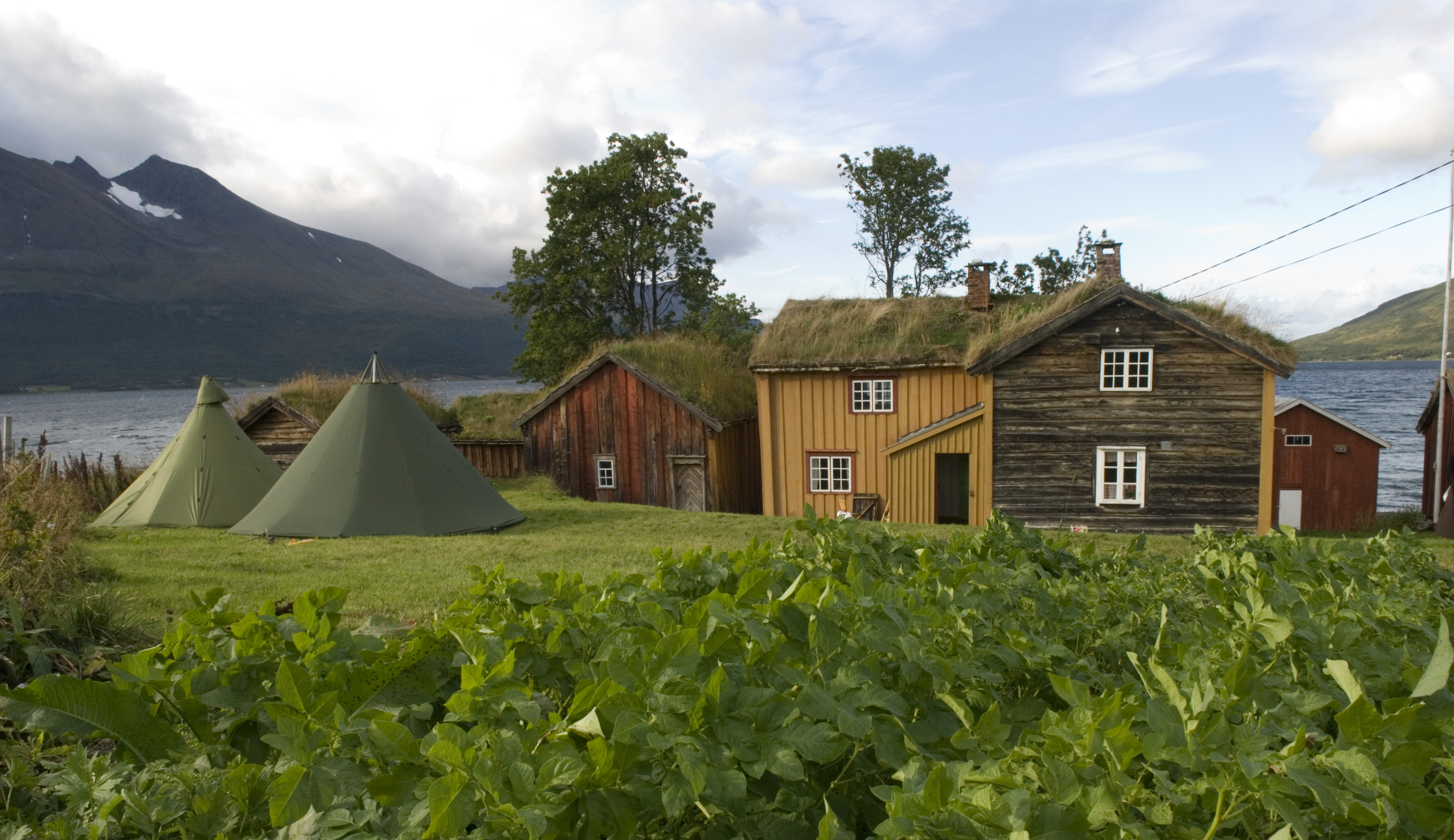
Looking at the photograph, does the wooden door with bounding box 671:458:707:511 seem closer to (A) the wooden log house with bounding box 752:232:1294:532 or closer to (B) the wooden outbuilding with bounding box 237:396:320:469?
(A) the wooden log house with bounding box 752:232:1294:532

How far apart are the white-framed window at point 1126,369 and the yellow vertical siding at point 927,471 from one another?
2953mm

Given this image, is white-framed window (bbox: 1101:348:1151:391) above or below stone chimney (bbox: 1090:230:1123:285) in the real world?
below

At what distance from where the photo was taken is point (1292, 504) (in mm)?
32094

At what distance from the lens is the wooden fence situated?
2633 centimetres

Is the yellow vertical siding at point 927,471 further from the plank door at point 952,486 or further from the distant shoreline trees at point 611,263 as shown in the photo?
the distant shoreline trees at point 611,263

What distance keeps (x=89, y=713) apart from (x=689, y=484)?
21.9 m

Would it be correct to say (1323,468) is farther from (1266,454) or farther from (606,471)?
(606,471)

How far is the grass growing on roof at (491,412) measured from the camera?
94.9 feet

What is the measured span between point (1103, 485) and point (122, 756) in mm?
19714

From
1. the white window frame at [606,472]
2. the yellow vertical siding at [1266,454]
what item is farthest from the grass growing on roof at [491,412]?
the yellow vertical siding at [1266,454]

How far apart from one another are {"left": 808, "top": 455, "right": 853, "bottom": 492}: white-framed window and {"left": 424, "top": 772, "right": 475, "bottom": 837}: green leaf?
2136 centimetres

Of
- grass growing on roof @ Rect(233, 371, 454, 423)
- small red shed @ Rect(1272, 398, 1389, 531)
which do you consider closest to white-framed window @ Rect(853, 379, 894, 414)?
grass growing on roof @ Rect(233, 371, 454, 423)

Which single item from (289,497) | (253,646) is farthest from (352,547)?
(253,646)

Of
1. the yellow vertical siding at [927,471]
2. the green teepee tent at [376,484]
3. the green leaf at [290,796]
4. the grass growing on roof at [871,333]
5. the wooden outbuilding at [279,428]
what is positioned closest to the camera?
the green leaf at [290,796]
